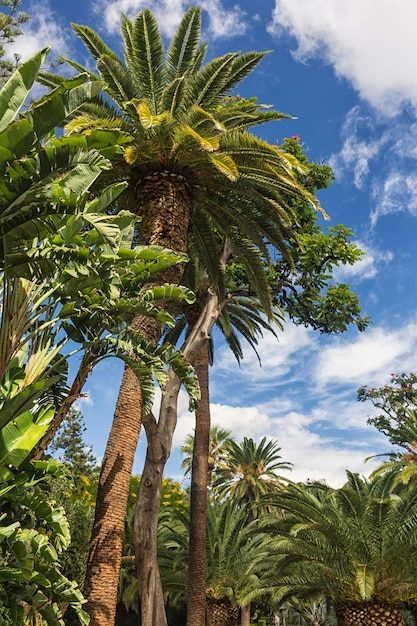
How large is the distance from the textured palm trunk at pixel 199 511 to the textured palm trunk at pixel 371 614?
11.8ft

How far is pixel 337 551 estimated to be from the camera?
1337 cm

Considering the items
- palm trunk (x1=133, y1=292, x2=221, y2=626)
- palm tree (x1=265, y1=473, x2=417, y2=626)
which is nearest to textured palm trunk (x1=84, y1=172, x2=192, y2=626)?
palm trunk (x1=133, y1=292, x2=221, y2=626)

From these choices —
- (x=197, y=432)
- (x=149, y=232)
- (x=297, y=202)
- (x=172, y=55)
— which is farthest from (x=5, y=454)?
(x=297, y=202)

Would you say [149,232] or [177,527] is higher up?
[149,232]

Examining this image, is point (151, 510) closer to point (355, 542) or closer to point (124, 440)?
point (124, 440)

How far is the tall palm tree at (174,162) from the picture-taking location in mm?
9469

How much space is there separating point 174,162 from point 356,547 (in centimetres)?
945

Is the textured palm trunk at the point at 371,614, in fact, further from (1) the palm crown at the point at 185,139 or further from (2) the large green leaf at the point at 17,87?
(2) the large green leaf at the point at 17,87

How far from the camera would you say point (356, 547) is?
42.8 feet

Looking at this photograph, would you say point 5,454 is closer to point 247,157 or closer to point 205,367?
point 247,157

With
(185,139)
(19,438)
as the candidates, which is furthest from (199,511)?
(19,438)

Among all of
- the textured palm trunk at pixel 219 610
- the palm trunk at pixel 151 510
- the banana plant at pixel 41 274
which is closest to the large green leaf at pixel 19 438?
the banana plant at pixel 41 274

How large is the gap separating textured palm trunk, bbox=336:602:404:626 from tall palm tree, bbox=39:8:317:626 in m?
5.01

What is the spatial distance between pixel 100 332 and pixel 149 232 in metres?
2.77
